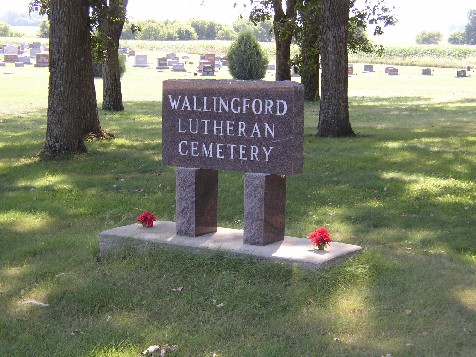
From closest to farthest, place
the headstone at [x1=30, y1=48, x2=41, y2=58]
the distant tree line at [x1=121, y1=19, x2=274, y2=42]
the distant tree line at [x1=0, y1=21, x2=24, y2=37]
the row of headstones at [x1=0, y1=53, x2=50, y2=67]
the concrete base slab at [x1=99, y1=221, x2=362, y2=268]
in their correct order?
the concrete base slab at [x1=99, y1=221, x2=362, y2=268], the row of headstones at [x1=0, y1=53, x2=50, y2=67], the headstone at [x1=30, y1=48, x2=41, y2=58], the distant tree line at [x1=121, y1=19, x2=274, y2=42], the distant tree line at [x1=0, y1=21, x2=24, y2=37]

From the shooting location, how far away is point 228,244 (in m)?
7.39

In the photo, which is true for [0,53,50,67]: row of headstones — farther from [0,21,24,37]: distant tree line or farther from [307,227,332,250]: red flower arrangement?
[0,21,24,37]: distant tree line

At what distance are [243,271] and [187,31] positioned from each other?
13358 cm

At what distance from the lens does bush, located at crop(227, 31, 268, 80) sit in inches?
1737

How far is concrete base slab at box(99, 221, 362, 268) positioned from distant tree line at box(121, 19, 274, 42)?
363 feet

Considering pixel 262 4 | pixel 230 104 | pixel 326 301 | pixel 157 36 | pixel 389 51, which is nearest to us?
pixel 326 301

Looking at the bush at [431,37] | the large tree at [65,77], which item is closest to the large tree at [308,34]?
the large tree at [65,77]

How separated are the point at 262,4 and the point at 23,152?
14692mm

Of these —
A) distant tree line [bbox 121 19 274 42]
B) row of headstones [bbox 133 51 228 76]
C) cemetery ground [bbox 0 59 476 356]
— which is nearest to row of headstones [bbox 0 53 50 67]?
row of headstones [bbox 133 51 228 76]

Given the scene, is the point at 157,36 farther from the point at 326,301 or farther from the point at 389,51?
the point at 326,301

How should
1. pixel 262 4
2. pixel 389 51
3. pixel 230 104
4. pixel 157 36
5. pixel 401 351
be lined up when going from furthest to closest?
pixel 157 36, pixel 389 51, pixel 262 4, pixel 230 104, pixel 401 351

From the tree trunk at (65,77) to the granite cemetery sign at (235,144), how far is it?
679 centimetres

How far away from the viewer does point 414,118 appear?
23641 millimetres

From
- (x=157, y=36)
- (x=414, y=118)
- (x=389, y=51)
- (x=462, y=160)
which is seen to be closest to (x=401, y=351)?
(x=462, y=160)
